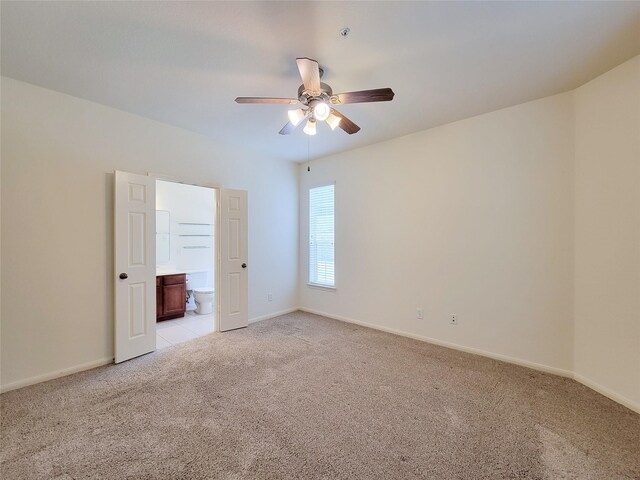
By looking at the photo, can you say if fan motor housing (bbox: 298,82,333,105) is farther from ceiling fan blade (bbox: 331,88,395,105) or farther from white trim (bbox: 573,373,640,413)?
white trim (bbox: 573,373,640,413)

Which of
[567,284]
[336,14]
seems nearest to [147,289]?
[336,14]

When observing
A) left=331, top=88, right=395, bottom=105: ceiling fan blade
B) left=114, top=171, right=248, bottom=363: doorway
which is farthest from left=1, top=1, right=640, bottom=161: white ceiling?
left=114, top=171, right=248, bottom=363: doorway

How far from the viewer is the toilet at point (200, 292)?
491 cm

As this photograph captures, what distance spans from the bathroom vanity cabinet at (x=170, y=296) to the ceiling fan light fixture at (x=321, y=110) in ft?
12.4

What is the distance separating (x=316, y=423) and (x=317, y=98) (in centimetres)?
245

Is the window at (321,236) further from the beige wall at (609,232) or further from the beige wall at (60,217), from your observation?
the beige wall at (609,232)

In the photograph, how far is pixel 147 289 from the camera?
3.15 metres

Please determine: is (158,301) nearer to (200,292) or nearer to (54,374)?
(200,292)

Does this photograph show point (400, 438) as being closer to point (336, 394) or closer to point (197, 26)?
point (336, 394)

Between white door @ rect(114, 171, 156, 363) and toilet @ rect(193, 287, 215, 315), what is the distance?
1.70 metres

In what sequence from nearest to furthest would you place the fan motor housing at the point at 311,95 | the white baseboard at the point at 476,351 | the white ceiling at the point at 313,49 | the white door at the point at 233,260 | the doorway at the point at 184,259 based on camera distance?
1. the white ceiling at the point at 313,49
2. the fan motor housing at the point at 311,95
3. the white baseboard at the point at 476,351
4. the white door at the point at 233,260
5. the doorway at the point at 184,259

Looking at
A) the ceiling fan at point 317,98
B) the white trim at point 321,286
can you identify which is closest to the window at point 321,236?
the white trim at point 321,286

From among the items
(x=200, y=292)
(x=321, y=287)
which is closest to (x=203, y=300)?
(x=200, y=292)

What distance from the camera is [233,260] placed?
4.01 metres
